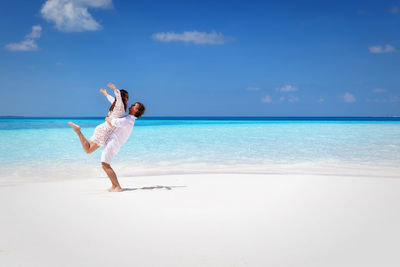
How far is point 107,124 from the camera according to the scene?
174 inches

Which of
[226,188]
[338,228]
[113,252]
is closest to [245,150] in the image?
[226,188]

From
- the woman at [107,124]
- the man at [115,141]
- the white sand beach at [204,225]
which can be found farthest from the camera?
the man at [115,141]

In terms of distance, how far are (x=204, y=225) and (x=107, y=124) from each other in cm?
224

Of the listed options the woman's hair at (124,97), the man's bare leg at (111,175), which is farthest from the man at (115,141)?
the woman's hair at (124,97)

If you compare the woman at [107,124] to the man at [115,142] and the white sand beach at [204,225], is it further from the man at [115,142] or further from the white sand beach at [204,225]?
the white sand beach at [204,225]

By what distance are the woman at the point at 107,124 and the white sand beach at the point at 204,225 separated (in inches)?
26.3

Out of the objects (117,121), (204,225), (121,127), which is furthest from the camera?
(121,127)

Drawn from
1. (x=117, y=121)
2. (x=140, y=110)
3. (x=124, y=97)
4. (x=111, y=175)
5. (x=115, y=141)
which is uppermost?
(x=124, y=97)

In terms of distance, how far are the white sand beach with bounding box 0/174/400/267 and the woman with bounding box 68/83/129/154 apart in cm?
67

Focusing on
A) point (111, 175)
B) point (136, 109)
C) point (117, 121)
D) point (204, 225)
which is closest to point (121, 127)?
point (117, 121)

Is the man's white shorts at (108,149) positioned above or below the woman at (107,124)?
below

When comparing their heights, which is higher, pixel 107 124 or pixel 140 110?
pixel 140 110

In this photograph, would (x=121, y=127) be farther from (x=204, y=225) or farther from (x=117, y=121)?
(x=204, y=225)

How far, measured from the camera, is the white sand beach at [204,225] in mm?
2270
